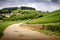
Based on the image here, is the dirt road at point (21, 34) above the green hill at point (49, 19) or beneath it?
beneath

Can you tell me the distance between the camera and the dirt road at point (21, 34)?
5230 millimetres

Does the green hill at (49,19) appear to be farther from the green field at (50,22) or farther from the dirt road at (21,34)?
the dirt road at (21,34)

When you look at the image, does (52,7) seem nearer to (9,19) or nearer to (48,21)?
(48,21)

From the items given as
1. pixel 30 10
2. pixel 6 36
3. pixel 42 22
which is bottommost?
pixel 6 36

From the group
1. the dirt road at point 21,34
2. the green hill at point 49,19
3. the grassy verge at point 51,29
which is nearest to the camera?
the dirt road at point 21,34

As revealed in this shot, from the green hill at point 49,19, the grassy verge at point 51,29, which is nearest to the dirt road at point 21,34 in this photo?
the grassy verge at point 51,29

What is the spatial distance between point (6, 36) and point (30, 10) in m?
1.42

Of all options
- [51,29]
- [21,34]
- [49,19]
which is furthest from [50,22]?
[21,34]

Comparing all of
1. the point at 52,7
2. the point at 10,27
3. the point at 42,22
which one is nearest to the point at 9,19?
the point at 10,27

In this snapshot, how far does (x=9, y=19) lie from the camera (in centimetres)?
572

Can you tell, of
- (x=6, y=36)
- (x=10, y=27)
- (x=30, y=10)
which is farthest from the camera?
(x=30, y=10)

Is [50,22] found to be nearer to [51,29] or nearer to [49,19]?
[49,19]

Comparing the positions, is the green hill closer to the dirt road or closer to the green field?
the green field

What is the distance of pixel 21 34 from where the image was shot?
5.39 metres
